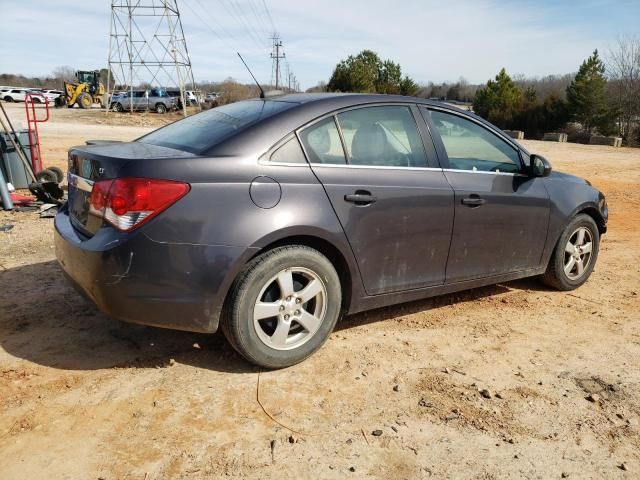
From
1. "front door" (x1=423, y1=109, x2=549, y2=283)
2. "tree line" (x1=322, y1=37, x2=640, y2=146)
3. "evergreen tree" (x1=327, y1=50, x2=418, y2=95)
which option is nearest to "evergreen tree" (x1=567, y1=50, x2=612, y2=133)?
"tree line" (x1=322, y1=37, x2=640, y2=146)

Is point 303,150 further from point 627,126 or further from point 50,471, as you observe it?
point 627,126

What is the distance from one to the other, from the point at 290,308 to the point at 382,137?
1335mm

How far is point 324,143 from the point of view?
3371 millimetres

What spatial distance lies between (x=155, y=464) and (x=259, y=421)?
55 cm

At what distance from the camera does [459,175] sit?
12.7 feet

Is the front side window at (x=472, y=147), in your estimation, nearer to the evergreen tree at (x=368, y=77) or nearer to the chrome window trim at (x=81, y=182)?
the chrome window trim at (x=81, y=182)

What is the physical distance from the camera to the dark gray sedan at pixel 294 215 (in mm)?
2855

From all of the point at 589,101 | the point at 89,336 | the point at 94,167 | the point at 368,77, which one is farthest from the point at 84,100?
the point at 94,167

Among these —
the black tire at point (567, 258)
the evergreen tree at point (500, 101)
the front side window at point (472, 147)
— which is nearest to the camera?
the front side window at point (472, 147)

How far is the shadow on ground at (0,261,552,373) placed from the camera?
3.30 m

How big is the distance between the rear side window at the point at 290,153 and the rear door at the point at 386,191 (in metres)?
0.05

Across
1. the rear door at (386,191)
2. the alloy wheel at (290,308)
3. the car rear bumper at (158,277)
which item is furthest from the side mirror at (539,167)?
the car rear bumper at (158,277)

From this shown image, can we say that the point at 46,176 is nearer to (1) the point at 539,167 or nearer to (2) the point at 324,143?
(2) the point at 324,143

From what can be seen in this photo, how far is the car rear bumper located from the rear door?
0.79 m
